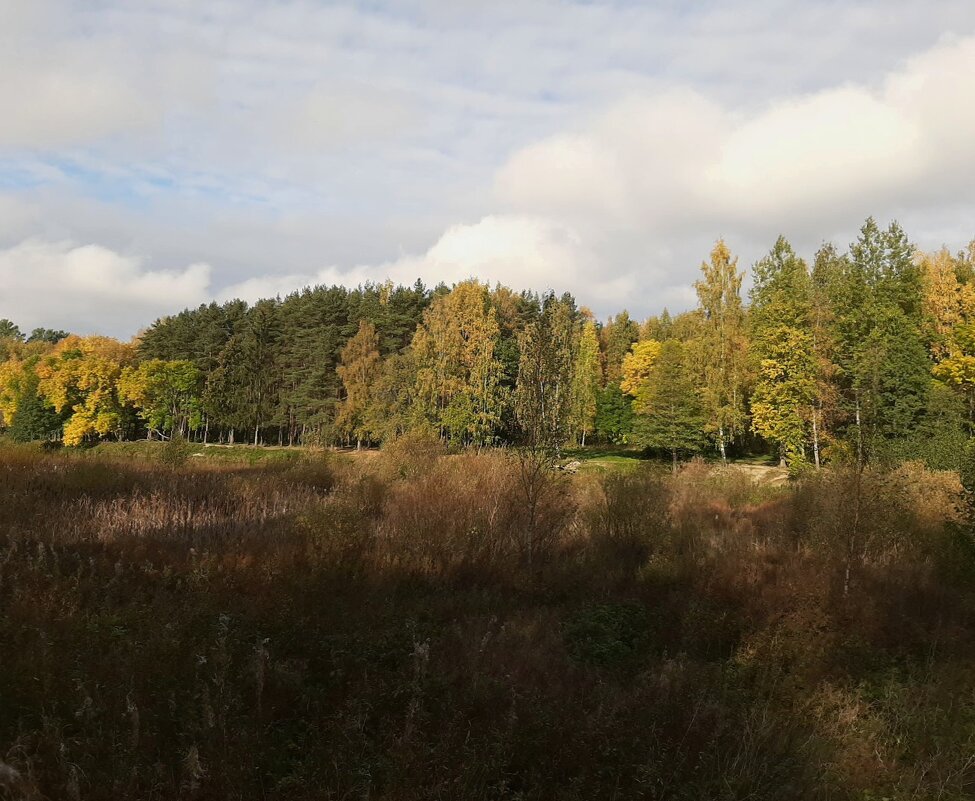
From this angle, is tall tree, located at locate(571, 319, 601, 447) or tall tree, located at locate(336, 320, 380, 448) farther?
tall tree, located at locate(571, 319, 601, 447)

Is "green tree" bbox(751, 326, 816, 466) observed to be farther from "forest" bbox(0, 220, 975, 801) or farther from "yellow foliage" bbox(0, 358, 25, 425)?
"yellow foliage" bbox(0, 358, 25, 425)

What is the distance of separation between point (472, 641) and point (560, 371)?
5.79 metres

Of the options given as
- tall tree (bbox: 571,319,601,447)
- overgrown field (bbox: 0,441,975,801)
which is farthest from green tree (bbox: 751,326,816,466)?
overgrown field (bbox: 0,441,975,801)

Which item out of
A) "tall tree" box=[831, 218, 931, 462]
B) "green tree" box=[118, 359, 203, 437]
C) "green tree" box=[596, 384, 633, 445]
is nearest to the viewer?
"tall tree" box=[831, 218, 931, 462]

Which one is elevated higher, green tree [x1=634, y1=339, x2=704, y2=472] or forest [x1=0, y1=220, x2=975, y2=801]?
green tree [x1=634, y1=339, x2=704, y2=472]

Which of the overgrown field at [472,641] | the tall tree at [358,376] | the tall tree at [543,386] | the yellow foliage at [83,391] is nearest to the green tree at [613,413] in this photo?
the tall tree at [358,376]

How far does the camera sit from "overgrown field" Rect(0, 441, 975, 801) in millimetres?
4348

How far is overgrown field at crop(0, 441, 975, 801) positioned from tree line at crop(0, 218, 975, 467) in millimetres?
2349

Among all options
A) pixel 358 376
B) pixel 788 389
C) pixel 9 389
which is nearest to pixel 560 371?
pixel 788 389

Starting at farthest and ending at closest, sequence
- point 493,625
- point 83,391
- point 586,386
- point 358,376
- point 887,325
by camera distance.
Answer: point 83,391, point 586,386, point 358,376, point 887,325, point 493,625

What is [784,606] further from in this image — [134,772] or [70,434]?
[70,434]

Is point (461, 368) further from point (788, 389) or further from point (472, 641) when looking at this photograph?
point (472, 641)

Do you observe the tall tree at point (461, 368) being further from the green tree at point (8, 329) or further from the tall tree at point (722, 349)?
the green tree at point (8, 329)

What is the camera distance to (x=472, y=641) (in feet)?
22.5
